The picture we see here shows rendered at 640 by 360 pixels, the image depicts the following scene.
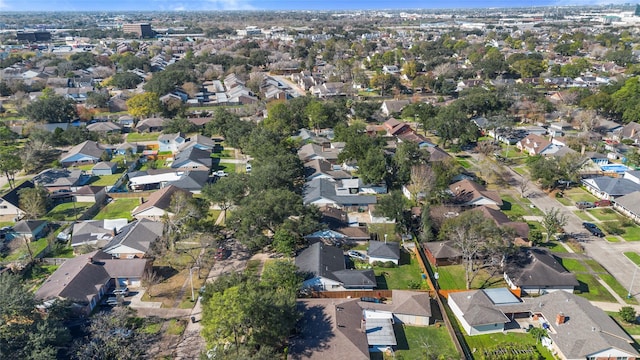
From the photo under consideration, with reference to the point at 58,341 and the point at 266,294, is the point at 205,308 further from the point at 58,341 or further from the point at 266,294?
the point at 58,341

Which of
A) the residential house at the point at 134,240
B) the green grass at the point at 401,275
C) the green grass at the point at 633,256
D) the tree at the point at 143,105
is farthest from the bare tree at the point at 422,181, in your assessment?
the tree at the point at 143,105

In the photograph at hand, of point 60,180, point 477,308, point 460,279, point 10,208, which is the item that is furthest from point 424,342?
point 60,180

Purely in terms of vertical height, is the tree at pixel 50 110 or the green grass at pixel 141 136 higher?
the tree at pixel 50 110

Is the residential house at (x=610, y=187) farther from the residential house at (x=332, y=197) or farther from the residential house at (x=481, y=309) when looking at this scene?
the residential house at (x=332, y=197)

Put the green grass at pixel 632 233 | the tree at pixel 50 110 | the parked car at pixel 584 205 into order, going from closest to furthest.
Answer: the green grass at pixel 632 233
the parked car at pixel 584 205
the tree at pixel 50 110

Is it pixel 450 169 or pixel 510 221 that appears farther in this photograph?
pixel 450 169

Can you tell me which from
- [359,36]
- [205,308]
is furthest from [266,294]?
[359,36]
